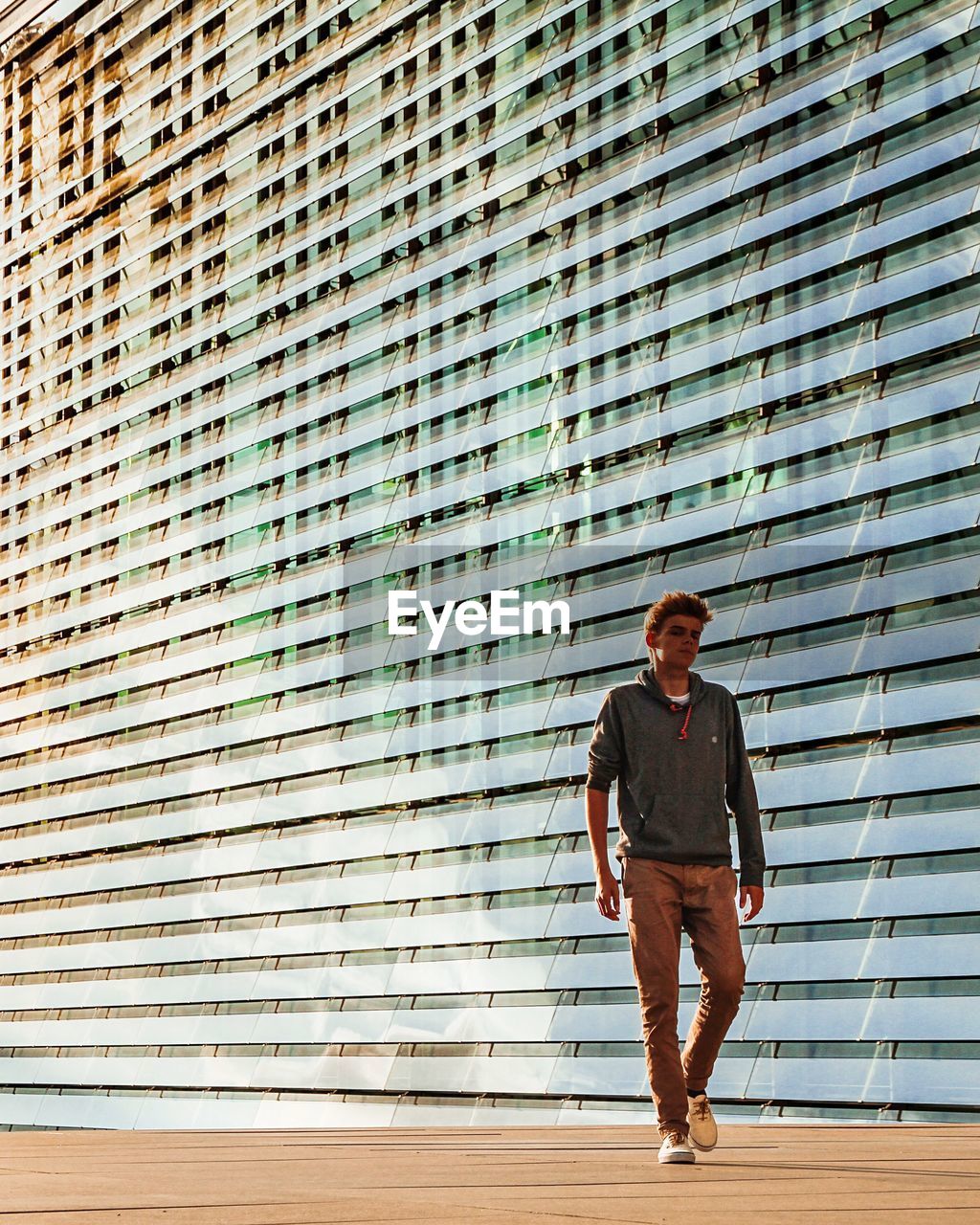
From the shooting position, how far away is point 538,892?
2642 cm

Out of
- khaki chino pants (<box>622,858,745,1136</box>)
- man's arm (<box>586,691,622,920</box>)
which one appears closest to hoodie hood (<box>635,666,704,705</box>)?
man's arm (<box>586,691,622,920</box>)

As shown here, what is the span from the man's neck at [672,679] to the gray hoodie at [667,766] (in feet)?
0.08

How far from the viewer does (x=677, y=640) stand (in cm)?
582

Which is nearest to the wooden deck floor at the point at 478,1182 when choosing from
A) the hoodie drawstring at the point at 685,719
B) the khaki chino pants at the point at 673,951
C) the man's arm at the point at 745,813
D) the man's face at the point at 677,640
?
the khaki chino pants at the point at 673,951

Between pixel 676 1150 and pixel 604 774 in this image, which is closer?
pixel 676 1150

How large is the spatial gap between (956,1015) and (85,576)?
2761 centimetres

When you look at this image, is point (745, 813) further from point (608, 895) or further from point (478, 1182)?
point (478, 1182)

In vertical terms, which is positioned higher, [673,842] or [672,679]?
[672,679]

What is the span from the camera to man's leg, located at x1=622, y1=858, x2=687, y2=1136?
5.69 metres

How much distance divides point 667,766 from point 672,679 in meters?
0.29

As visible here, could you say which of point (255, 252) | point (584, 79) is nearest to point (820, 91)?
point (584, 79)

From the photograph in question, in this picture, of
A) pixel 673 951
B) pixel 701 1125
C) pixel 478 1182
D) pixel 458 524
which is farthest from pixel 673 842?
pixel 458 524

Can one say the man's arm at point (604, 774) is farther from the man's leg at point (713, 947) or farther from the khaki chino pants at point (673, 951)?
the man's leg at point (713, 947)

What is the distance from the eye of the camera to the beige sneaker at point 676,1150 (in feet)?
18.1
